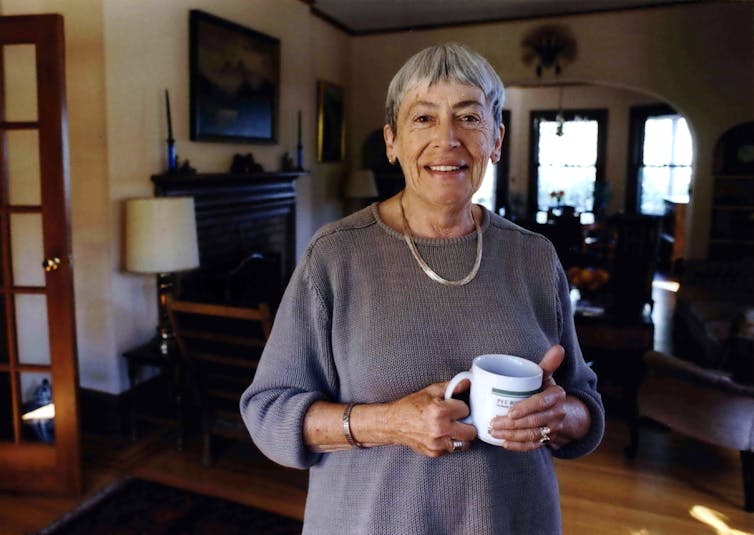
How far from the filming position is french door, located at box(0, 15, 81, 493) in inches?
103

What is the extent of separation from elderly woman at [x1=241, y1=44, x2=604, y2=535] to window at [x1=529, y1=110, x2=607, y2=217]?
346 inches

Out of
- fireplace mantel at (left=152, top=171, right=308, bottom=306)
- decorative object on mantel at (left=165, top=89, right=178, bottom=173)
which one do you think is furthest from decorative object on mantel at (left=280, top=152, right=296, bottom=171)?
decorative object on mantel at (left=165, top=89, right=178, bottom=173)

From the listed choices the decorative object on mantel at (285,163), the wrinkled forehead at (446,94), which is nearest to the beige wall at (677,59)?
the decorative object on mantel at (285,163)

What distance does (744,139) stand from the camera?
630 centimetres

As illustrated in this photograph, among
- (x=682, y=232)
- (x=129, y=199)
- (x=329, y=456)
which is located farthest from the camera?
(x=682, y=232)

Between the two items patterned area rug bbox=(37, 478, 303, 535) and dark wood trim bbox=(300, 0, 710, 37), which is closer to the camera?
patterned area rug bbox=(37, 478, 303, 535)

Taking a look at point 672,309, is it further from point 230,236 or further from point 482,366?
point 482,366

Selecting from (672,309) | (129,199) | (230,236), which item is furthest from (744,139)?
(129,199)

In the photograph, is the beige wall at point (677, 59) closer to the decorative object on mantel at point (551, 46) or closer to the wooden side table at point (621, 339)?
the decorative object on mantel at point (551, 46)

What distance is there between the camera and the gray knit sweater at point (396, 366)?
977mm

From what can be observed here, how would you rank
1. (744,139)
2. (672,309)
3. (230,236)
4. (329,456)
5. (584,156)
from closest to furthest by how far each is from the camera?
(329,456) → (230,236) → (744,139) → (672,309) → (584,156)

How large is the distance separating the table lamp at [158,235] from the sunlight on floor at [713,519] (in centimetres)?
264

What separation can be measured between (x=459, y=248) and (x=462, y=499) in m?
0.41

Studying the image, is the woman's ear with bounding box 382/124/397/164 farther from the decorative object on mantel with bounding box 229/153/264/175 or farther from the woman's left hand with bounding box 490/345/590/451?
the decorative object on mantel with bounding box 229/153/264/175
